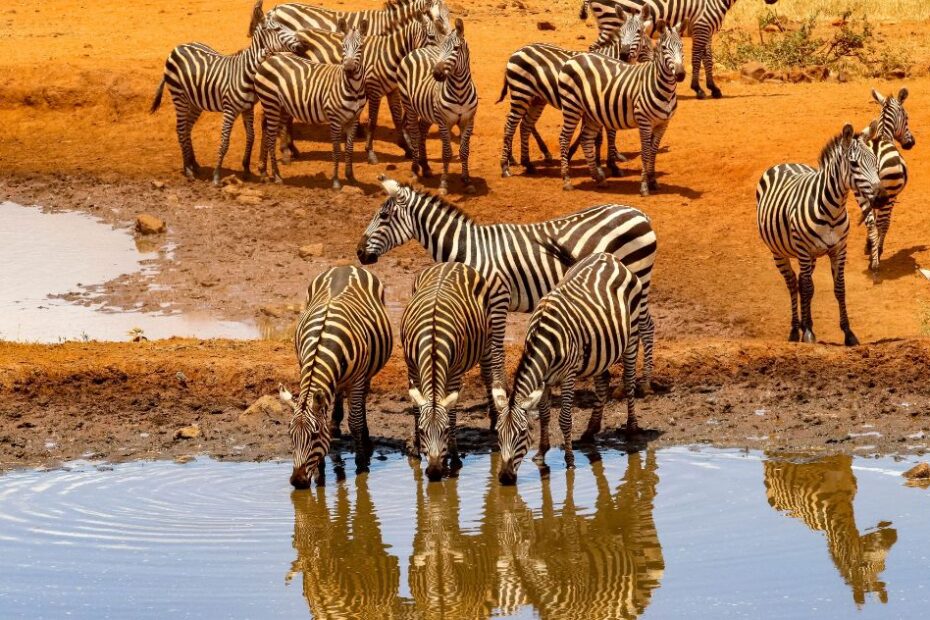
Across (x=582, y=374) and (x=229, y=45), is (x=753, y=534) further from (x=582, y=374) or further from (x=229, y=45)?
(x=229, y=45)

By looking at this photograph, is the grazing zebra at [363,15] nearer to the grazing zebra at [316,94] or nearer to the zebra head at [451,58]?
the grazing zebra at [316,94]

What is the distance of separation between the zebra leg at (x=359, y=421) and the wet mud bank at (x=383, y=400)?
0.91 m

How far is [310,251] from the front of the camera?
19125mm

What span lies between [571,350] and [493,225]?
2.65 m

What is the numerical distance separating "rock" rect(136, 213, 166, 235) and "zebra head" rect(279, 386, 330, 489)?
32.9 feet

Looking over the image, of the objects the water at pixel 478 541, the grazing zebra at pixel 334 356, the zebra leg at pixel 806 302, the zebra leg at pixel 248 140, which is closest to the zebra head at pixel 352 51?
the zebra leg at pixel 248 140

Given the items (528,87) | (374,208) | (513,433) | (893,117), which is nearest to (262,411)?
(513,433)

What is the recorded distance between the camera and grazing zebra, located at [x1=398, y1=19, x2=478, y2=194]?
20.6 m

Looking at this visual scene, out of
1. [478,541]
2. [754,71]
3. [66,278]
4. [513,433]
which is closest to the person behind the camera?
[478,541]

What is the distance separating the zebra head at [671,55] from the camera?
20.4 metres

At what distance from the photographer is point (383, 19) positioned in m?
24.2

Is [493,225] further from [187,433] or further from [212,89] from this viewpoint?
[212,89]

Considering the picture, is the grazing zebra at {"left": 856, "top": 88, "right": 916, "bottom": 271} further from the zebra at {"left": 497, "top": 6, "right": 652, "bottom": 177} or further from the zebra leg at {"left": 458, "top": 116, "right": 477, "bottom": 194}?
the zebra leg at {"left": 458, "top": 116, "right": 477, "bottom": 194}

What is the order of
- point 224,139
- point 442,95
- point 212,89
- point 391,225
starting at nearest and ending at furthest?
point 391,225 < point 442,95 < point 224,139 < point 212,89
